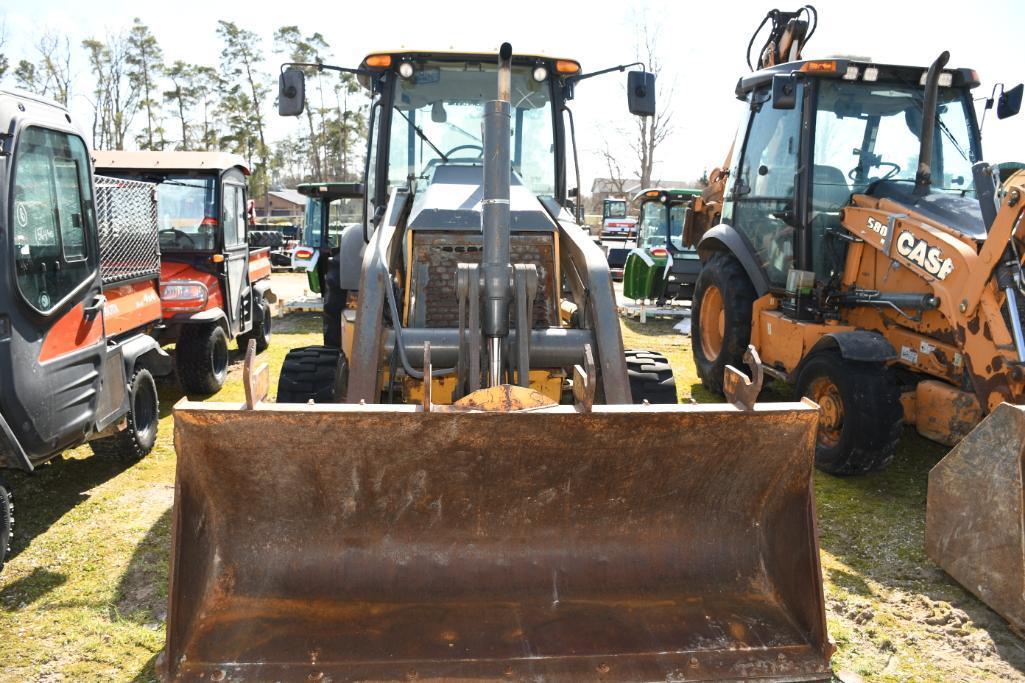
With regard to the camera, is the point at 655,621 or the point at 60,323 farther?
the point at 60,323

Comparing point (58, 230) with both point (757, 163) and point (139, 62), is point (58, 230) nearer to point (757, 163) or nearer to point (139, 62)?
point (757, 163)

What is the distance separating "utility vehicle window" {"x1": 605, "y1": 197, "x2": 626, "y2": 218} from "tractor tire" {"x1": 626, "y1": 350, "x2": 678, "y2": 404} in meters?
21.7

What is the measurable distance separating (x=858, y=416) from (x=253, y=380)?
3.61m

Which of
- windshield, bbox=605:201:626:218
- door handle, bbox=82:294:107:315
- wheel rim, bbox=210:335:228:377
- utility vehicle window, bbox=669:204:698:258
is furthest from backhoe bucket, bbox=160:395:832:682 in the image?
windshield, bbox=605:201:626:218

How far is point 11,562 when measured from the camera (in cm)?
381

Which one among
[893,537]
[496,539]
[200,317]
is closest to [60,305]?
[496,539]

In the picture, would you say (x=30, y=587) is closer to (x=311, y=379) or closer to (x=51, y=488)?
(x=51, y=488)

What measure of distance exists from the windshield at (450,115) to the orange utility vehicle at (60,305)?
186cm

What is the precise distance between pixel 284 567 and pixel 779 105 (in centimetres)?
449

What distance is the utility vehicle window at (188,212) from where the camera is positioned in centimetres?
747

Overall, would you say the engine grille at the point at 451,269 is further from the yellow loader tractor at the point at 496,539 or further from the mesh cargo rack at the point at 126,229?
the mesh cargo rack at the point at 126,229

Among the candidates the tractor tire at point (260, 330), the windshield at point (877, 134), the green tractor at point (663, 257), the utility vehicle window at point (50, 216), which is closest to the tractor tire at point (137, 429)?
the utility vehicle window at point (50, 216)

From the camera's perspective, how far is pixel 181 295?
6.77 metres

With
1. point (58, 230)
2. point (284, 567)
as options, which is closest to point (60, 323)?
point (58, 230)
